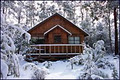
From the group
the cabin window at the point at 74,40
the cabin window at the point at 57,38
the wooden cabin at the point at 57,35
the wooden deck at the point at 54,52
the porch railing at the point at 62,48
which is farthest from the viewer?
the cabin window at the point at 74,40

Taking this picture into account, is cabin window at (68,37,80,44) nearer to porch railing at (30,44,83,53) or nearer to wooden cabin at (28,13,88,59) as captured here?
wooden cabin at (28,13,88,59)

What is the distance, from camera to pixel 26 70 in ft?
24.6

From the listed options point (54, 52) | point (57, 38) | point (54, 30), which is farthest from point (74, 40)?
point (54, 52)

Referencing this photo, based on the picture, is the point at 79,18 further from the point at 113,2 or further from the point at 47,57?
the point at 47,57

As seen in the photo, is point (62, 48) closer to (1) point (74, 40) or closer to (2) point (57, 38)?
(2) point (57, 38)

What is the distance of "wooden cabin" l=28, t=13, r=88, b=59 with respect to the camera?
58.9 feet

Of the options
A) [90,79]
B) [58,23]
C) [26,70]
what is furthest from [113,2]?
[26,70]

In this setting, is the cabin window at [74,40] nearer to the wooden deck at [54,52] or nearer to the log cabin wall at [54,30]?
the log cabin wall at [54,30]

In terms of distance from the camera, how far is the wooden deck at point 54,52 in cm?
1635

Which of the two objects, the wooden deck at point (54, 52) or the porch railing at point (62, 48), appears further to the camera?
the porch railing at point (62, 48)

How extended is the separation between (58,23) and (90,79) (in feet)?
41.2

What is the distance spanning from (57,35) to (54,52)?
2.05m

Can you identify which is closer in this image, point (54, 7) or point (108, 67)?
point (108, 67)

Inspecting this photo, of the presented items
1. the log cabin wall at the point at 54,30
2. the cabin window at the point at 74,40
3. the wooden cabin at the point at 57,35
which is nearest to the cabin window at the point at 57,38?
the wooden cabin at the point at 57,35
